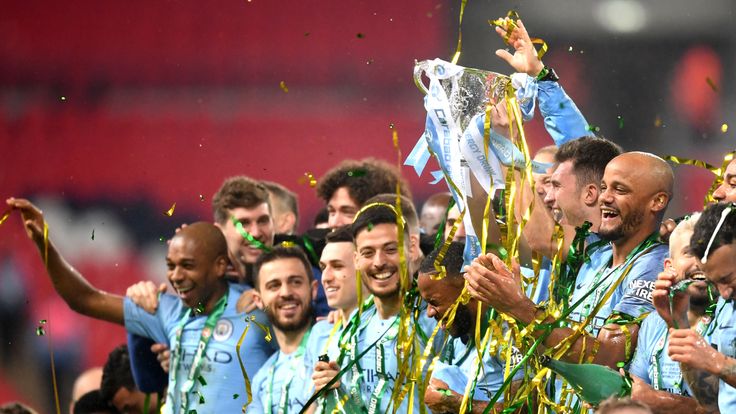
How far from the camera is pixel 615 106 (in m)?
7.13

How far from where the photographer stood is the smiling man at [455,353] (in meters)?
3.91

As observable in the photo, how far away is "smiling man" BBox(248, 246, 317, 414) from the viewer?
468 cm

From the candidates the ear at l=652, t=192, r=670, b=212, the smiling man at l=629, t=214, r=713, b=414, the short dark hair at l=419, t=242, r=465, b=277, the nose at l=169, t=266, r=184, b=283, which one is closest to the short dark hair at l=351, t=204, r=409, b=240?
the short dark hair at l=419, t=242, r=465, b=277

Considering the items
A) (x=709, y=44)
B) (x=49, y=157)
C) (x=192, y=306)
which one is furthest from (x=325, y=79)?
(x=192, y=306)

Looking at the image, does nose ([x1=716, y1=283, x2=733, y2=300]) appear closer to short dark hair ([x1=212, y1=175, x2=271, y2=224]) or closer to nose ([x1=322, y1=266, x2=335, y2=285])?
nose ([x1=322, y1=266, x2=335, y2=285])

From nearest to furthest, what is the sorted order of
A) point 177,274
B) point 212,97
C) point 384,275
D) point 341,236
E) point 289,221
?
point 384,275 → point 341,236 → point 177,274 → point 289,221 → point 212,97

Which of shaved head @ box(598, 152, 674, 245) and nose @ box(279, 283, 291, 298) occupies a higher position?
shaved head @ box(598, 152, 674, 245)

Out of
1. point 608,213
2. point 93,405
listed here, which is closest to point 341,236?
point 608,213

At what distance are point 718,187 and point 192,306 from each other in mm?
2113

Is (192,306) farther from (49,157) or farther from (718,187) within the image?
(49,157)

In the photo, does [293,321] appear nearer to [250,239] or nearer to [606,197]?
[250,239]

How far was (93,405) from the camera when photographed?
215 inches

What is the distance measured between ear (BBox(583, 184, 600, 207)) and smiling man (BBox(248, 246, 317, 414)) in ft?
3.76

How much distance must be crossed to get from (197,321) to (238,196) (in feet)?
1.89
